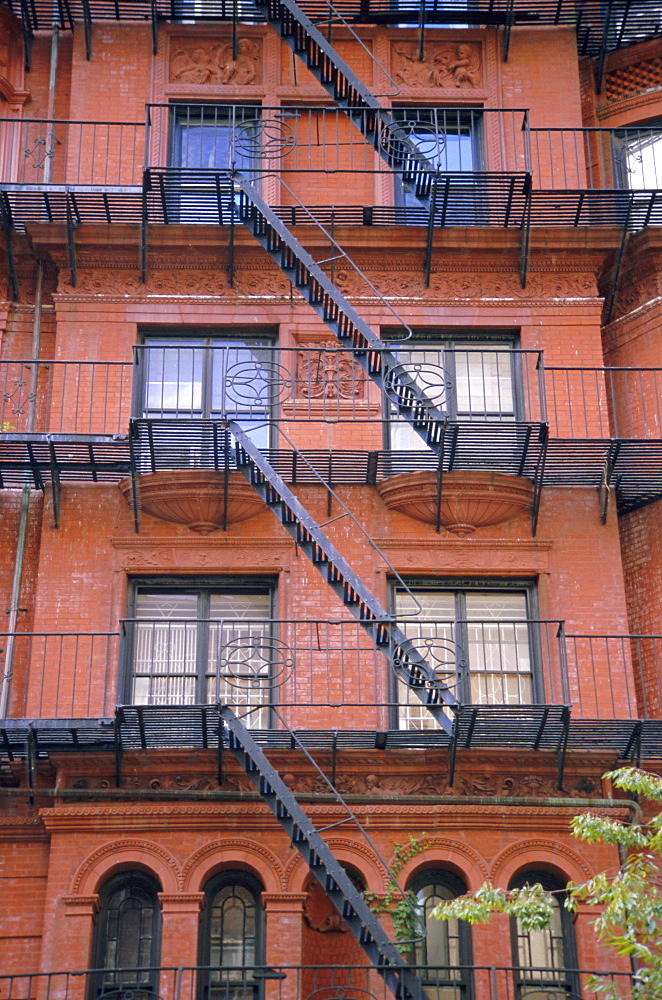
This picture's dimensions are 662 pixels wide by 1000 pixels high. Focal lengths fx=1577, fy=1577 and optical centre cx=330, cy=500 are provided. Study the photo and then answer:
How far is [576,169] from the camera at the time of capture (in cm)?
2088

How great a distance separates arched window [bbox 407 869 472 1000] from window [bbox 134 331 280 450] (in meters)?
5.79

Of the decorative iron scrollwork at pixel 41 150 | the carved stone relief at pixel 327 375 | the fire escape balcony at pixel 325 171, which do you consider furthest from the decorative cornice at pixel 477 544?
the decorative iron scrollwork at pixel 41 150

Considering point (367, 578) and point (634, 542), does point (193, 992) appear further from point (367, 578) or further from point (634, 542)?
point (634, 542)

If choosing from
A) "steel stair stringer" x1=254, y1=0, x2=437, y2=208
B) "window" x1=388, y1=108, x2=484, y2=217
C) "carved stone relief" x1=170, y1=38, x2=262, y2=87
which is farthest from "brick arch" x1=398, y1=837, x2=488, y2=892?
"carved stone relief" x1=170, y1=38, x2=262, y2=87

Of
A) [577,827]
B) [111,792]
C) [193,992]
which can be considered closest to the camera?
[577,827]

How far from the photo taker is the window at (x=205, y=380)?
19469mm

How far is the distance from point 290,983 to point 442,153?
36.2 ft

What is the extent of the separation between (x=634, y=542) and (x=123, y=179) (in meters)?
8.06

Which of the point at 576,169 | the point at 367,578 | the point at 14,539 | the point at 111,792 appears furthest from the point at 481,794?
the point at 576,169

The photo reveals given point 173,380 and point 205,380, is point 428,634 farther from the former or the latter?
point 173,380

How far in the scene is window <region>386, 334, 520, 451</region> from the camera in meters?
19.6

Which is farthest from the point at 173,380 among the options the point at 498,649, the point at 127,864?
the point at 127,864

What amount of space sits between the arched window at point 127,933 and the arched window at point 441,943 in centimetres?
276

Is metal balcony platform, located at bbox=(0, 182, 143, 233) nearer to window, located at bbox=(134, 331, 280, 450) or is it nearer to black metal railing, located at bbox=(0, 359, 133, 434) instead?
window, located at bbox=(134, 331, 280, 450)
